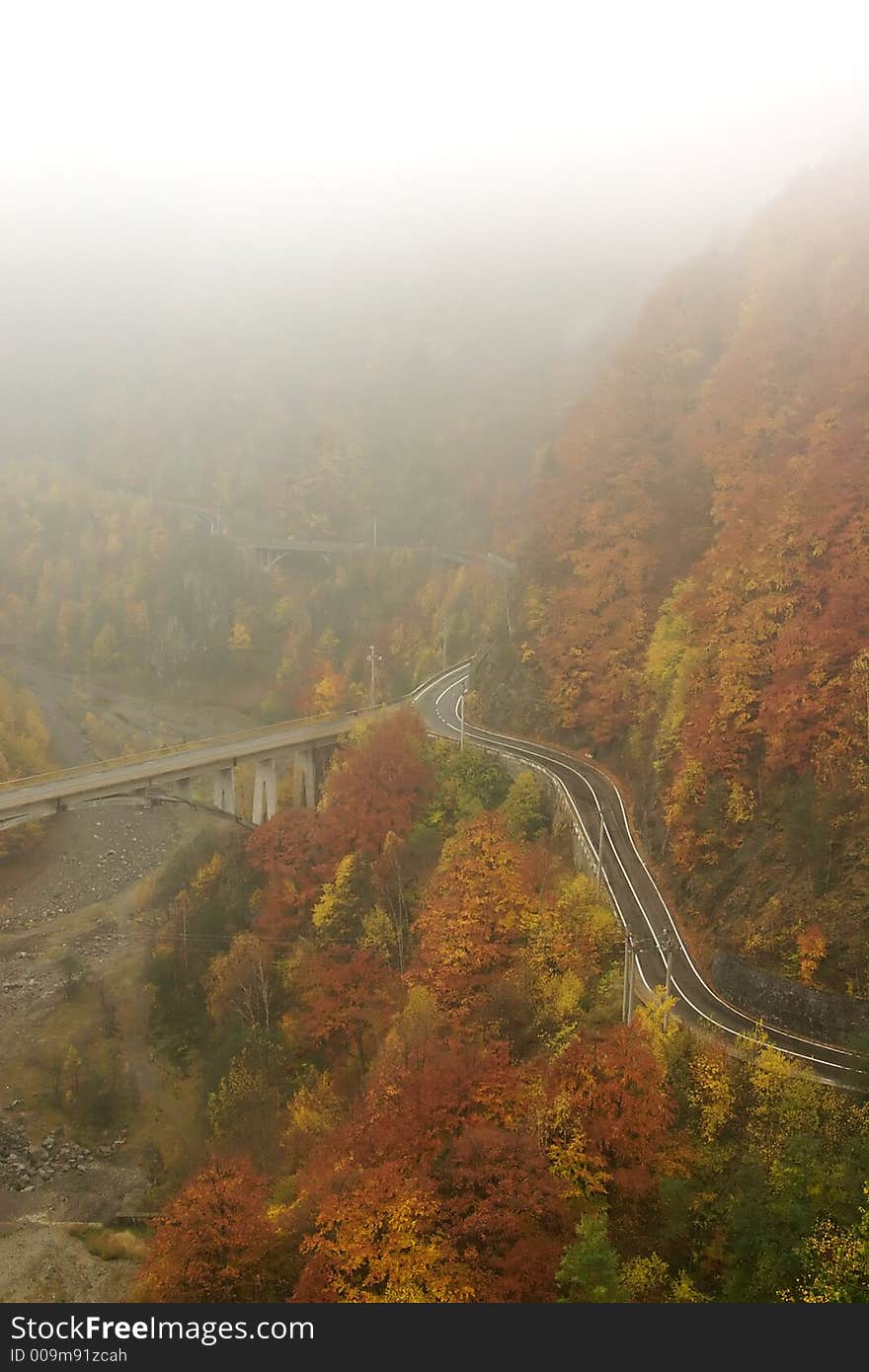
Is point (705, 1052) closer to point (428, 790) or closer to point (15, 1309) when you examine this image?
point (15, 1309)

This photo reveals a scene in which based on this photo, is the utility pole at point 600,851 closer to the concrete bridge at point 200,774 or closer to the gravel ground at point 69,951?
the concrete bridge at point 200,774

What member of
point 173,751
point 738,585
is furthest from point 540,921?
point 173,751

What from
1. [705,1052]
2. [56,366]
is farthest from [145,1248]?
[56,366]

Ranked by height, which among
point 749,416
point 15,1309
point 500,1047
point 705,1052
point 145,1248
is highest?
point 749,416

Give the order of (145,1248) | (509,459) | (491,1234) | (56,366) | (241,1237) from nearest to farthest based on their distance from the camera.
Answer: (491,1234) → (241,1237) → (145,1248) → (509,459) → (56,366)

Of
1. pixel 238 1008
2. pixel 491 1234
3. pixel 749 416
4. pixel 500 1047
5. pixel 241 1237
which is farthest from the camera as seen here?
pixel 749 416

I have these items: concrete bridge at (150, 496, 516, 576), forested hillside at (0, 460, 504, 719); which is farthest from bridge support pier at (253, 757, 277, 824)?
concrete bridge at (150, 496, 516, 576)

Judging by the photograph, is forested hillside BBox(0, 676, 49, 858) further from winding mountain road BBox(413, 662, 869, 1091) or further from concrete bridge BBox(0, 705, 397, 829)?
winding mountain road BBox(413, 662, 869, 1091)
